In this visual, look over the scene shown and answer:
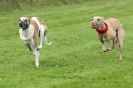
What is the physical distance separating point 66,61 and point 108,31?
1.98 meters

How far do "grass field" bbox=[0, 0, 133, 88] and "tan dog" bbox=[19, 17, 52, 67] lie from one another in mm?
603

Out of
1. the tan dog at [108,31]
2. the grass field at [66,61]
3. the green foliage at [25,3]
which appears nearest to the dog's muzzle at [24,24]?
the grass field at [66,61]

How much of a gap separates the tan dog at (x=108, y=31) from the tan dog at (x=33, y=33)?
1.75m

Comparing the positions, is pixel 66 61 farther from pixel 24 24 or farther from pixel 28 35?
pixel 24 24

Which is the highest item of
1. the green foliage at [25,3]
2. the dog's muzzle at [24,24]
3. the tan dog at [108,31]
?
the green foliage at [25,3]

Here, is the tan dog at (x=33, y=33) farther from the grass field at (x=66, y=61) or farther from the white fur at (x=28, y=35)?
the grass field at (x=66, y=61)

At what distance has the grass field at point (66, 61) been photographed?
12688mm

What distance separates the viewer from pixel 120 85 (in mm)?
12219

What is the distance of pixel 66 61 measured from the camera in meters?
16.4

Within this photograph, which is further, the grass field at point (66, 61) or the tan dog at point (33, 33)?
the tan dog at point (33, 33)

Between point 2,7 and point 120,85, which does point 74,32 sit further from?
point 120,85

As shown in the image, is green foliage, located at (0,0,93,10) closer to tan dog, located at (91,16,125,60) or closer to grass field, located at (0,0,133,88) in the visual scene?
grass field, located at (0,0,133,88)

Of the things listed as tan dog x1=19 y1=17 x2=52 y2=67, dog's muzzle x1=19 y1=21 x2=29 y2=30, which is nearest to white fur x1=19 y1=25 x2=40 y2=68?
tan dog x1=19 y1=17 x2=52 y2=67

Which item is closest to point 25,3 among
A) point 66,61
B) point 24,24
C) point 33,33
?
point 66,61
